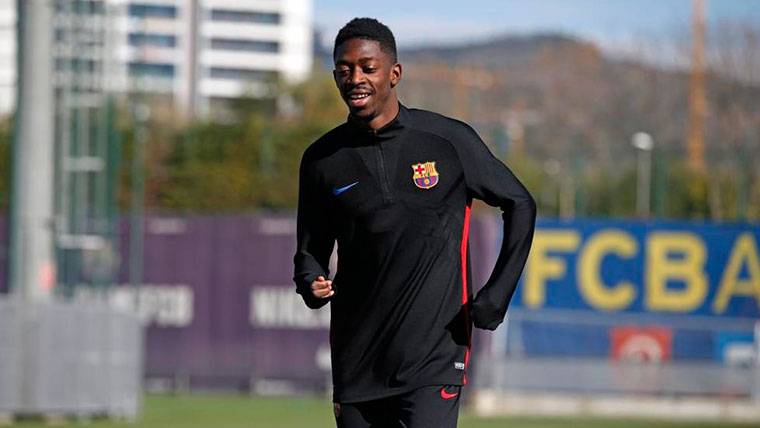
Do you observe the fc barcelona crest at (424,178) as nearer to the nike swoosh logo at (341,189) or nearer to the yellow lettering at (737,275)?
the nike swoosh logo at (341,189)

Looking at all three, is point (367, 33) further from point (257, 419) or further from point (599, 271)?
point (599, 271)

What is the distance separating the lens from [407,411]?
7.18m

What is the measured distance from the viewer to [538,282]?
29953mm

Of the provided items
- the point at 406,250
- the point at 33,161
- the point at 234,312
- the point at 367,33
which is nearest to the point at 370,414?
the point at 406,250

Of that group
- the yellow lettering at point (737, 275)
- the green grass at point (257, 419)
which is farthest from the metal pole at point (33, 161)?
the yellow lettering at point (737, 275)

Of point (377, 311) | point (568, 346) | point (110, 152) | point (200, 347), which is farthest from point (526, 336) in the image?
point (377, 311)

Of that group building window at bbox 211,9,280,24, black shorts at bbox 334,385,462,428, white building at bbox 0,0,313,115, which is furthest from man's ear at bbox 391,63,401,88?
building window at bbox 211,9,280,24

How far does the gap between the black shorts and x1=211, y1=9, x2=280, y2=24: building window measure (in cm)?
13956

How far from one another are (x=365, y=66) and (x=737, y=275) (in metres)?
23.0

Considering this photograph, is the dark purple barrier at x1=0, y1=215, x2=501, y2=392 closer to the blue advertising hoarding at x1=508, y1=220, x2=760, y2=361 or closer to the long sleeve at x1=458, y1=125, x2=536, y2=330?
the blue advertising hoarding at x1=508, y1=220, x2=760, y2=361

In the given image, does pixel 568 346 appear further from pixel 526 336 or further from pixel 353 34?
pixel 353 34

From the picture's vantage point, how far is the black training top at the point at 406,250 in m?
7.20

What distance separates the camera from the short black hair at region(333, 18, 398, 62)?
7.19 m

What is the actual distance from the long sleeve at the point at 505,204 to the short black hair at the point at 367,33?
47 cm
